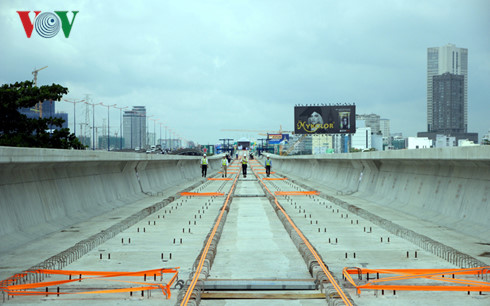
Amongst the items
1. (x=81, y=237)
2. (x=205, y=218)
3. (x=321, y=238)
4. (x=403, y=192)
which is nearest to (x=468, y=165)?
(x=321, y=238)

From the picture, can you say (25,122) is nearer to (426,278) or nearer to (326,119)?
(426,278)

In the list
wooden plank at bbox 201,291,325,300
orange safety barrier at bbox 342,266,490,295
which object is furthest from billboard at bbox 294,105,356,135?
wooden plank at bbox 201,291,325,300

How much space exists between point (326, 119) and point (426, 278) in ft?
270

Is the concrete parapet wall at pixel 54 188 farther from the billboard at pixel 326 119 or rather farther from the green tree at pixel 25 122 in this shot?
the billboard at pixel 326 119

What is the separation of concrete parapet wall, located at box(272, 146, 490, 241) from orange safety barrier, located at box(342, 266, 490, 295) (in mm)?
3242

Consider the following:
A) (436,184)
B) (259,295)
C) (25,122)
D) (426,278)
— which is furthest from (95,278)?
(25,122)

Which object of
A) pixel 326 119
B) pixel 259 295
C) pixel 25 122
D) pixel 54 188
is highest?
pixel 326 119

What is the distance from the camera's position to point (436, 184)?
16.1m

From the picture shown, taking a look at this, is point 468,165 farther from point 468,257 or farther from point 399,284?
point 399,284

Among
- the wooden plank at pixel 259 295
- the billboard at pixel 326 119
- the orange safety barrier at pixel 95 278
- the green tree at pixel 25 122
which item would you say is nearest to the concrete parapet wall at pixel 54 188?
the orange safety barrier at pixel 95 278

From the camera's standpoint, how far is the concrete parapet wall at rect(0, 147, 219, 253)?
39.4ft

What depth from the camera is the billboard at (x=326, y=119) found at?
296ft

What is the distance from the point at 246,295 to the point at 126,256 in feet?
12.0

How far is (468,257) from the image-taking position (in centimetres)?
1021
